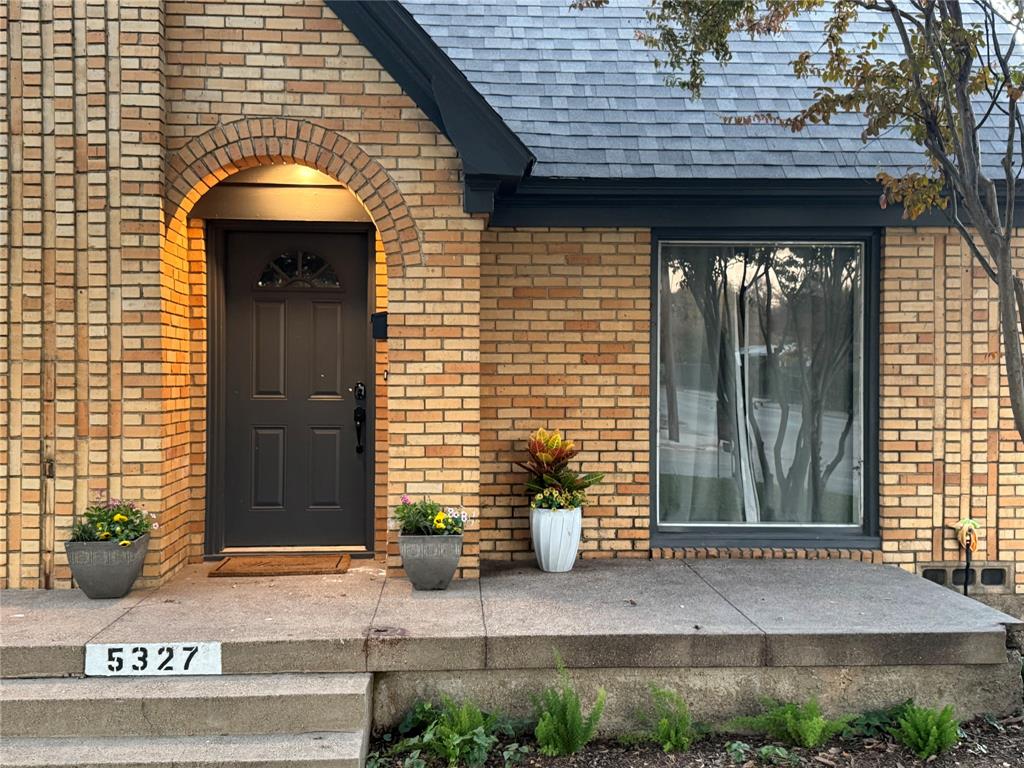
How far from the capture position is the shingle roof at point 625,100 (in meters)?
6.00

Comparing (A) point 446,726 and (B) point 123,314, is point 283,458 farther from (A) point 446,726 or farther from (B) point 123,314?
(A) point 446,726

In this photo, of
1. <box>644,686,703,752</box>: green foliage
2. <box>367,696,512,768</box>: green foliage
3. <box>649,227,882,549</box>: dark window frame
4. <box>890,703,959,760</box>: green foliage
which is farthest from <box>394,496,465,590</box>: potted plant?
<box>890,703,959,760</box>: green foliage

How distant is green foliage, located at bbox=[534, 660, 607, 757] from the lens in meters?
4.12

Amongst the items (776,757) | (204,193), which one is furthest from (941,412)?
(204,193)

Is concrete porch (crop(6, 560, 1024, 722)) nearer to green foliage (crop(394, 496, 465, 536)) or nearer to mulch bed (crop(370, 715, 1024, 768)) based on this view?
mulch bed (crop(370, 715, 1024, 768))

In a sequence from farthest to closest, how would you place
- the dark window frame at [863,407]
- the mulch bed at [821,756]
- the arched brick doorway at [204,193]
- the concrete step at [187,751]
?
the dark window frame at [863,407] < the arched brick doorway at [204,193] < the mulch bed at [821,756] < the concrete step at [187,751]

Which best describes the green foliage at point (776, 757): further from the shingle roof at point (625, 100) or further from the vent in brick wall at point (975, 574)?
the shingle roof at point (625, 100)

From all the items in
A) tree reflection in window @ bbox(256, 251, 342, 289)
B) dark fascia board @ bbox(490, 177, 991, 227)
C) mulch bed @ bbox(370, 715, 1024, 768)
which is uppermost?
dark fascia board @ bbox(490, 177, 991, 227)

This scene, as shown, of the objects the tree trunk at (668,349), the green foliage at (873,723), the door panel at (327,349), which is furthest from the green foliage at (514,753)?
the door panel at (327,349)

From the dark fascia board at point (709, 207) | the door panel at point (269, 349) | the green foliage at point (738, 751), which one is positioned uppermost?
the dark fascia board at point (709, 207)

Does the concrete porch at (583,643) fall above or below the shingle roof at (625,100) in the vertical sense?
below

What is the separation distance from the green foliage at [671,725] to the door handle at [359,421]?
304 cm

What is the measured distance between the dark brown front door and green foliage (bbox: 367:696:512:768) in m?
2.33

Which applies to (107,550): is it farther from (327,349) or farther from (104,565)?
(327,349)
